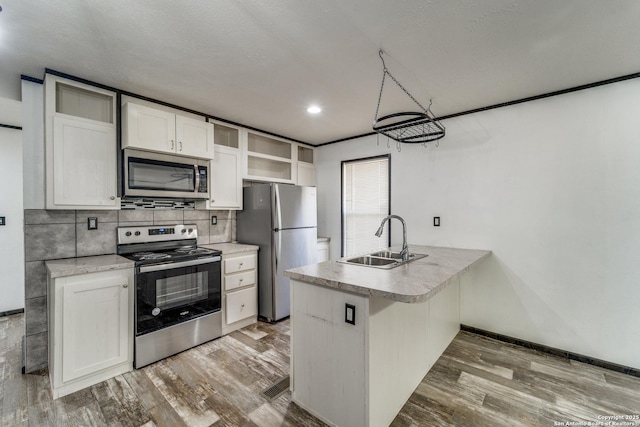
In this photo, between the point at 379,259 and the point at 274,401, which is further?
the point at 379,259

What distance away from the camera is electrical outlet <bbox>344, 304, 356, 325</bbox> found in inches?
60.9

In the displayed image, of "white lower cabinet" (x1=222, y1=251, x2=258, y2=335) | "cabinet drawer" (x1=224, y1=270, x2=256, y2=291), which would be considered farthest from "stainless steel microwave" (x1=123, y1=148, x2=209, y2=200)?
"cabinet drawer" (x1=224, y1=270, x2=256, y2=291)

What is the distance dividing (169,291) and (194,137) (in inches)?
59.5

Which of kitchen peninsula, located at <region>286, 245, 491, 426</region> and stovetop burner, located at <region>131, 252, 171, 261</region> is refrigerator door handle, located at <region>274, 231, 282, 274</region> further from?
kitchen peninsula, located at <region>286, 245, 491, 426</region>

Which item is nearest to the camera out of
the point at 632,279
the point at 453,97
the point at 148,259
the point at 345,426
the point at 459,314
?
the point at 345,426

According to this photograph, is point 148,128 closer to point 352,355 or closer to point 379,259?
point 379,259

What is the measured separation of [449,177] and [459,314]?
1.50 m

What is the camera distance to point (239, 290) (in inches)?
121

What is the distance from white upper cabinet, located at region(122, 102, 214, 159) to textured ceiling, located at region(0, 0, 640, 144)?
0.19 metres

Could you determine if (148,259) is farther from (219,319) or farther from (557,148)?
(557,148)

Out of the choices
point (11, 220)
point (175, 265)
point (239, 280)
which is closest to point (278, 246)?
point (239, 280)

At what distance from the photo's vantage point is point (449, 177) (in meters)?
3.13

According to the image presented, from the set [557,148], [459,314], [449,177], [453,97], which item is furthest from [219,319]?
[557,148]

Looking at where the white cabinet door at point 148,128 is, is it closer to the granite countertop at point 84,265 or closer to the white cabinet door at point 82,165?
the white cabinet door at point 82,165
